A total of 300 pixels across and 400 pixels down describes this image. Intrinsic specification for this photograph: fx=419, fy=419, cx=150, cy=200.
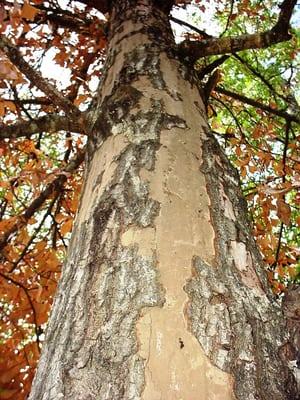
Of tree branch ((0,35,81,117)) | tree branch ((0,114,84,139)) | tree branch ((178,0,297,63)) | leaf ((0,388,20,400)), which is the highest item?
tree branch ((178,0,297,63))

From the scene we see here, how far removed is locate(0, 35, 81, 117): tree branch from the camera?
1.71 meters

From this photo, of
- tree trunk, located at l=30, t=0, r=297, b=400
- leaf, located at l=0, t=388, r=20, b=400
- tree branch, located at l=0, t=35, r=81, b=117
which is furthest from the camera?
tree branch, located at l=0, t=35, r=81, b=117

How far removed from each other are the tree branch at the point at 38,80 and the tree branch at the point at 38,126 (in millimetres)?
85

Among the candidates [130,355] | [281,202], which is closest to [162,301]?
[130,355]

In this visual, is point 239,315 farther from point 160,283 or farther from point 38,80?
point 38,80

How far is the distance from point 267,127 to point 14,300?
119 inches

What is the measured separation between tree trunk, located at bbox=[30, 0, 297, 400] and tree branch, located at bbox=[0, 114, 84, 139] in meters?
0.39

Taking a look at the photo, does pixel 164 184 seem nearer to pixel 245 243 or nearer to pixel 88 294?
pixel 245 243

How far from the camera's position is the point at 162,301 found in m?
0.86

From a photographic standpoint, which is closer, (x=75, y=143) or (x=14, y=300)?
(x=14, y=300)

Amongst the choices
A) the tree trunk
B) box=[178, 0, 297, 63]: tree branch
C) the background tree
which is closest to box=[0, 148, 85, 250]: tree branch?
the background tree

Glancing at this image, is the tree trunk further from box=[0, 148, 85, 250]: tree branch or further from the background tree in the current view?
box=[0, 148, 85, 250]: tree branch

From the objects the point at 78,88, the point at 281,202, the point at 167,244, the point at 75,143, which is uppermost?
the point at 78,88

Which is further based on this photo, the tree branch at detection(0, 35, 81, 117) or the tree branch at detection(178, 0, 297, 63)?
the tree branch at detection(178, 0, 297, 63)
